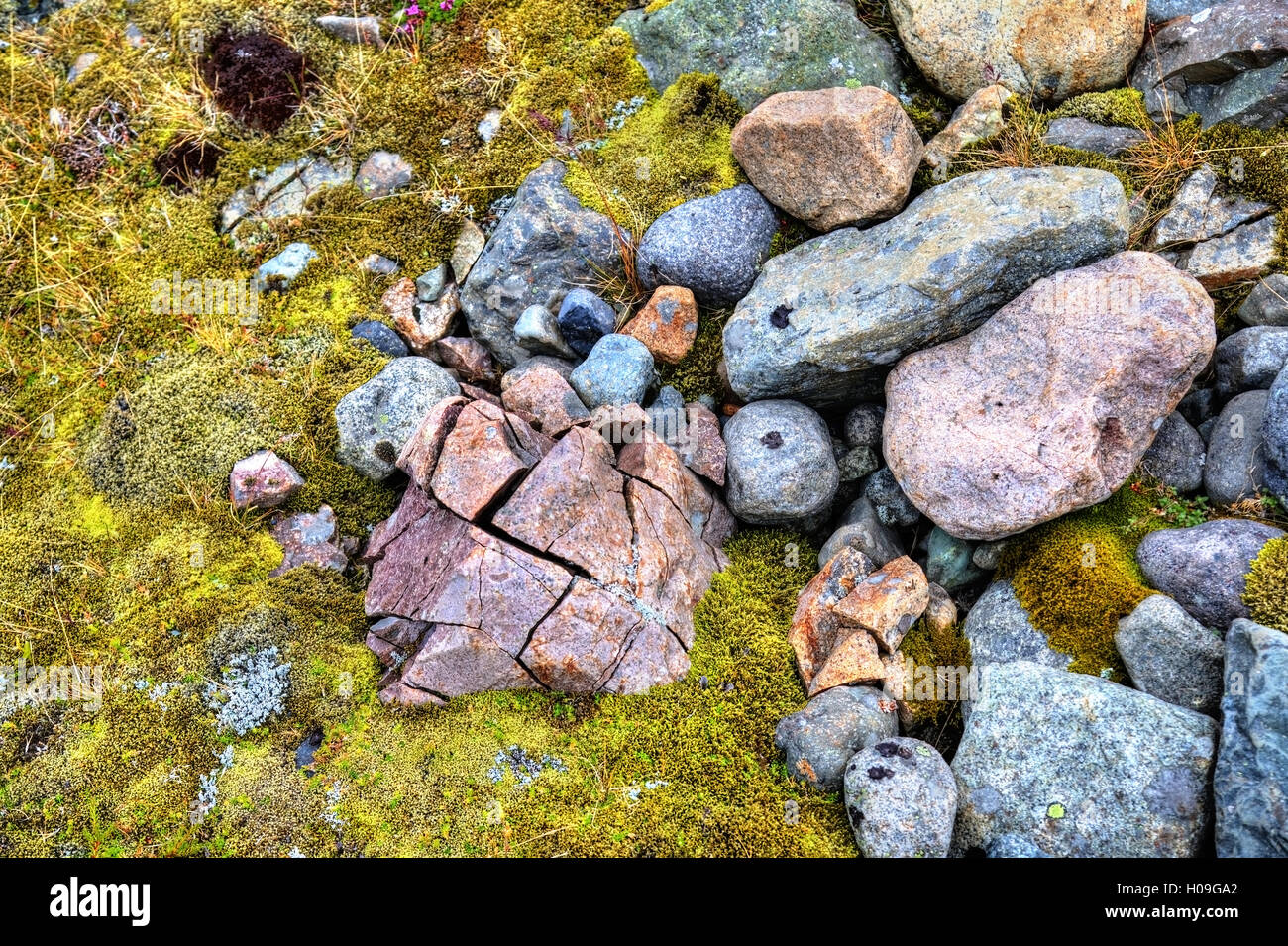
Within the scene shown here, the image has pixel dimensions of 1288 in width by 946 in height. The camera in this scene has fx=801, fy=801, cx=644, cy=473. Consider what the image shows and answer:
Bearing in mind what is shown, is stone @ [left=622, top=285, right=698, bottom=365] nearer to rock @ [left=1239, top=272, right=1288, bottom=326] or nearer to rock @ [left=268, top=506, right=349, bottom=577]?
rock @ [left=268, top=506, right=349, bottom=577]

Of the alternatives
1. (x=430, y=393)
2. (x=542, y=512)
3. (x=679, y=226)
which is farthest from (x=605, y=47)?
(x=542, y=512)

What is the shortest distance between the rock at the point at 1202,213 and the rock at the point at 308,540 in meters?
9.26

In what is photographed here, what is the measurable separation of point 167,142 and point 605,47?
Result: 6136 millimetres

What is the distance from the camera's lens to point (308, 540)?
28.1 feet

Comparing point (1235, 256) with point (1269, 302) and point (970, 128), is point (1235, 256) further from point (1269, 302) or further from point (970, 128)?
point (970, 128)

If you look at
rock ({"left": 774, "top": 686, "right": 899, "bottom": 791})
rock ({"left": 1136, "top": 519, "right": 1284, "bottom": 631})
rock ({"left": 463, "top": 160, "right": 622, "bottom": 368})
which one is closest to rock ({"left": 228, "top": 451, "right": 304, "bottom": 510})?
rock ({"left": 463, "top": 160, "right": 622, "bottom": 368})

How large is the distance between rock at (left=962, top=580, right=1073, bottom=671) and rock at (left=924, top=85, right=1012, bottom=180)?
15.8 ft

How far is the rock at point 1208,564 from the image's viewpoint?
6.68 meters

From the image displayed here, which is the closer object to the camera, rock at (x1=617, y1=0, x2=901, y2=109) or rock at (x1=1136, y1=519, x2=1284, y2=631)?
rock at (x1=1136, y1=519, x2=1284, y2=631)

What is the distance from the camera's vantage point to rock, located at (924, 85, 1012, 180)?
9.21 m

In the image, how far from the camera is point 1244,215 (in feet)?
27.1

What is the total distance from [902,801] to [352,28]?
1222cm

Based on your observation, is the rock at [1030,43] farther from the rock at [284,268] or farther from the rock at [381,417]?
the rock at [284,268]

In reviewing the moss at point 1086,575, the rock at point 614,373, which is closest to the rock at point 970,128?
the rock at point 614,373
